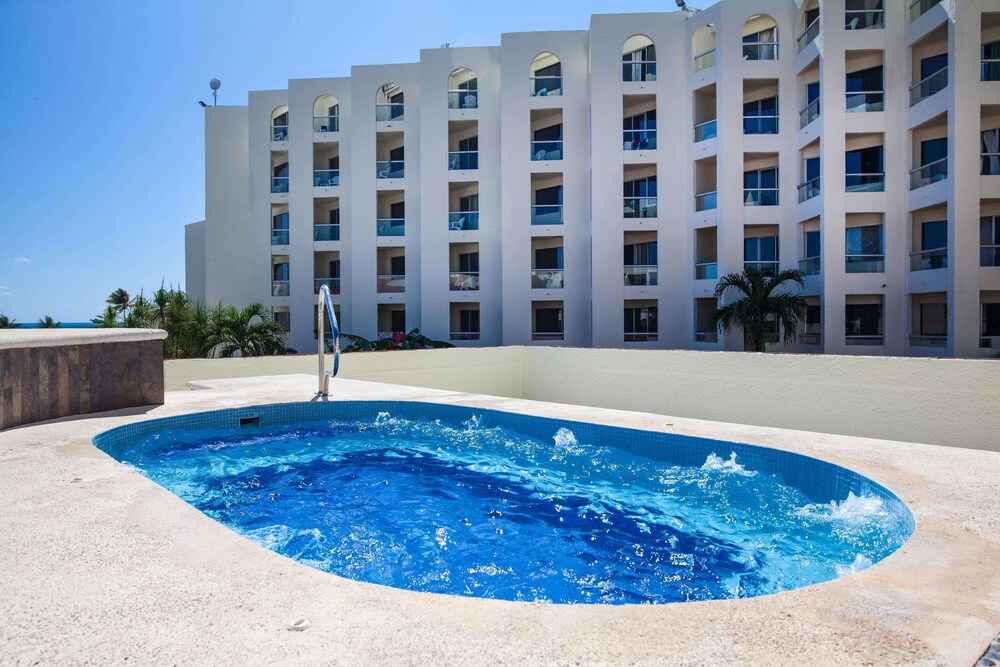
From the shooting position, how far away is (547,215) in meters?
23.5

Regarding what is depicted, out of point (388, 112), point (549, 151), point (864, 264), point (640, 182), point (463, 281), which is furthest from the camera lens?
point (388, 112)

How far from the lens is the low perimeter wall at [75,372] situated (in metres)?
6.49

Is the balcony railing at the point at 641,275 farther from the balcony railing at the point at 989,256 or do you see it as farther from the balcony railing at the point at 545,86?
the balcony railing at the point at 989,256

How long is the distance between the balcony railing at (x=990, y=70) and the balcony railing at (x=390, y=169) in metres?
19.8

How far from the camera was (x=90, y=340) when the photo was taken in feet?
23.8

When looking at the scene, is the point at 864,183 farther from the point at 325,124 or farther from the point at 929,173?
the point at 325,124

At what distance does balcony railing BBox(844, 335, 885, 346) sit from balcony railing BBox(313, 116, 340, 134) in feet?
73.2

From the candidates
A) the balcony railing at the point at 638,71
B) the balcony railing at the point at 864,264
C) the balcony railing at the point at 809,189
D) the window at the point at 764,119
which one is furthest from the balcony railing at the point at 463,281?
the balcony railing at the point at 864,264

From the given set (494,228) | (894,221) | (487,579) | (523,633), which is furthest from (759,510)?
(494,228)

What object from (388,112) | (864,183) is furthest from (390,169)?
(864,183)

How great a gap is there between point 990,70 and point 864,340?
8122 millimetres

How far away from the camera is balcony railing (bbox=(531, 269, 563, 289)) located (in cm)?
2333

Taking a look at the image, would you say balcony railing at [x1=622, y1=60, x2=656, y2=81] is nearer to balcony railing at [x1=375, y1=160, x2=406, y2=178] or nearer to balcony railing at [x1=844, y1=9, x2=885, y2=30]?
balcony railing at [x1=844, y1=9, x2=885, y2=30]

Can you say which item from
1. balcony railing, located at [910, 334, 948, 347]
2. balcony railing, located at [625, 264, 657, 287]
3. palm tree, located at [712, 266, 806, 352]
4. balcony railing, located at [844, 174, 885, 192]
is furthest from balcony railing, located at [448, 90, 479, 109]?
balcony railing, located at [910, 334, 948, 347]
